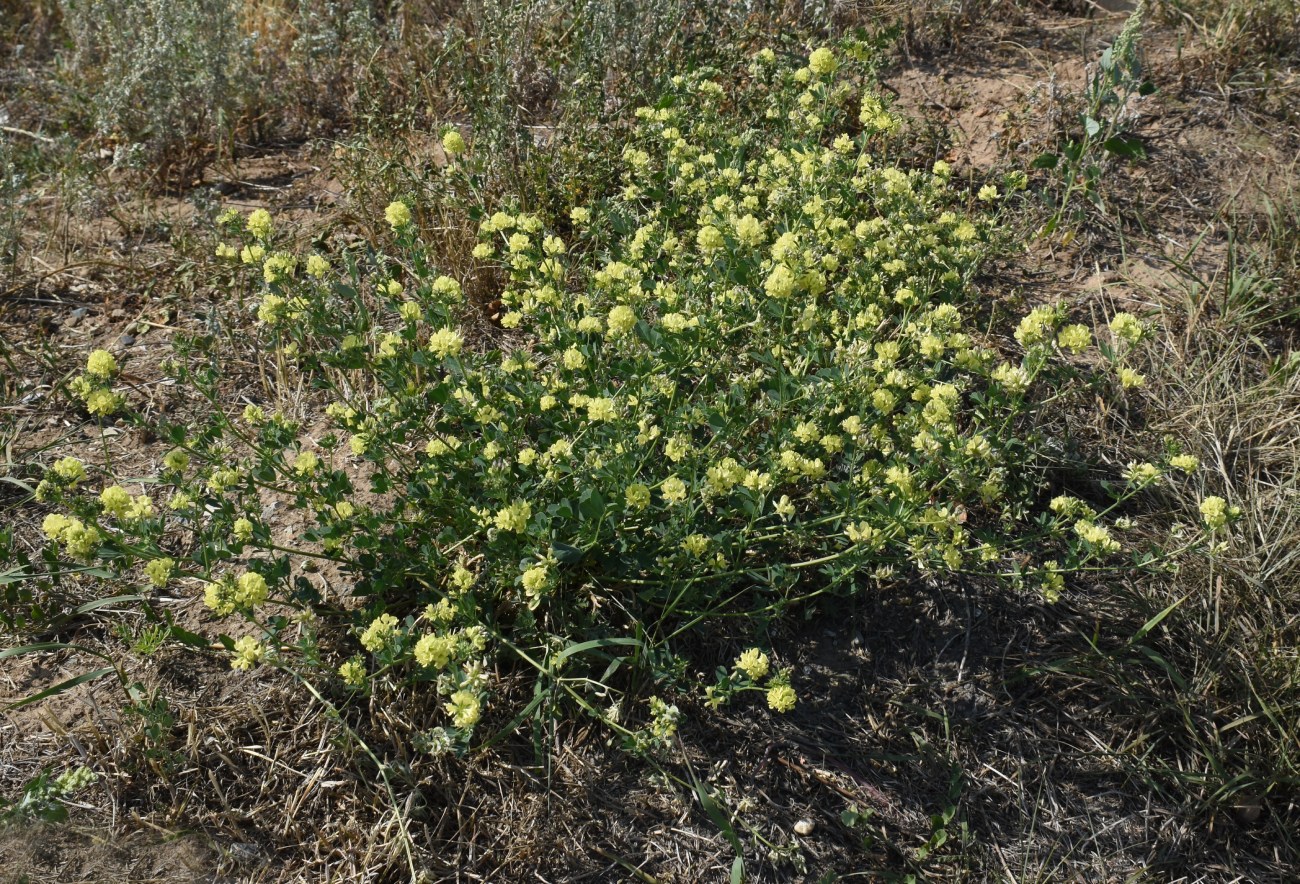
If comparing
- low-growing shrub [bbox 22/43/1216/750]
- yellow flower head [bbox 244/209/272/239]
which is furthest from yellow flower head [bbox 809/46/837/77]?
yellow flower head [bbox 244/209/272/239]

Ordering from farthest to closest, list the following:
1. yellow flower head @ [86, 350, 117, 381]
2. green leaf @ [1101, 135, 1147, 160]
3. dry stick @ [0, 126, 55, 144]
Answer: dry stick @ [0, 126, 55, 144], green leaf @ [1101, 135, 1147, 160], yellow flower head @ [86, 350, 117, 381]

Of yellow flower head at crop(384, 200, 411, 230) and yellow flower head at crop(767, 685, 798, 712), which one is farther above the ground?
yellow flower head at crop(384, 200, 411, 230)

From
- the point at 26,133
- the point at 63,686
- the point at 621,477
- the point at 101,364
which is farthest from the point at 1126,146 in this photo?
the point at 26,133

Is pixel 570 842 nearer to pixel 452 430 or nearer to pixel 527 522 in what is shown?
pixel 527 522

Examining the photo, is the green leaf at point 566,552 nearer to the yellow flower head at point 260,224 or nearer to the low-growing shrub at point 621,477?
the low-growing shrub at point 621,477

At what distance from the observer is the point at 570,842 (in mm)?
2547

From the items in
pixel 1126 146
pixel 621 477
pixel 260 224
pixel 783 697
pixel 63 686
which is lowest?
pixel 783 697

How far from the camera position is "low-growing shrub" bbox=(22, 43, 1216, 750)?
2.48 meters

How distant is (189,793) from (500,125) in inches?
106

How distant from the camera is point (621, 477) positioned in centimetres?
255

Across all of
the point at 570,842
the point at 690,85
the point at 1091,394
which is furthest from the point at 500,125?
the point at 570,842

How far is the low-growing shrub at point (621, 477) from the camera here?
8.13 feet

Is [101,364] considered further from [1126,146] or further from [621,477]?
[1126,146]

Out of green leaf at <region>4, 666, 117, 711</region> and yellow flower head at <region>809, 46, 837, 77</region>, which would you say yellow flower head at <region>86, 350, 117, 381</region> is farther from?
yellow flower head at <region>809, 46, 837, 77</region>
